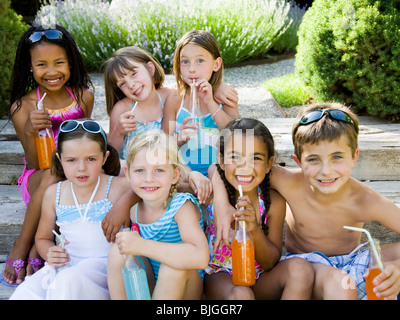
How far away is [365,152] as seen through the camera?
141 inches

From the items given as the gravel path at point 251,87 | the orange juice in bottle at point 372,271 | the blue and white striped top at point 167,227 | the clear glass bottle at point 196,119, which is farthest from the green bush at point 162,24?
the orange juice in bottle at point 372,271

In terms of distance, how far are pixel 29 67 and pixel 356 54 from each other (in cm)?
270

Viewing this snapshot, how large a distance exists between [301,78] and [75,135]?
2800 mm

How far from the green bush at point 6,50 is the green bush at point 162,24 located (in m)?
1.45

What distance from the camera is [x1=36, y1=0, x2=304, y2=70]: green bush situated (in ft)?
20.9

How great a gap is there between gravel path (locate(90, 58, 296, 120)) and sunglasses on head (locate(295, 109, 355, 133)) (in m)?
1.59

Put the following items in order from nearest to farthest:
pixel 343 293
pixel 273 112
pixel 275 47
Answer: pixel 343 293 < pixel 273 112 < pixel 275 47

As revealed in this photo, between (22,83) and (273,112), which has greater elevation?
(22,83)

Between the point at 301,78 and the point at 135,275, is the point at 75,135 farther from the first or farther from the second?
the point at 301,78

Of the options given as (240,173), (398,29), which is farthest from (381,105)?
(240,173)

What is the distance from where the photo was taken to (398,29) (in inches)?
157

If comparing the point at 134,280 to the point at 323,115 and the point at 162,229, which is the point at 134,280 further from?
the point at 323,115

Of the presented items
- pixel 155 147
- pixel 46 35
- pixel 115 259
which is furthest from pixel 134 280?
pixel 46 35
